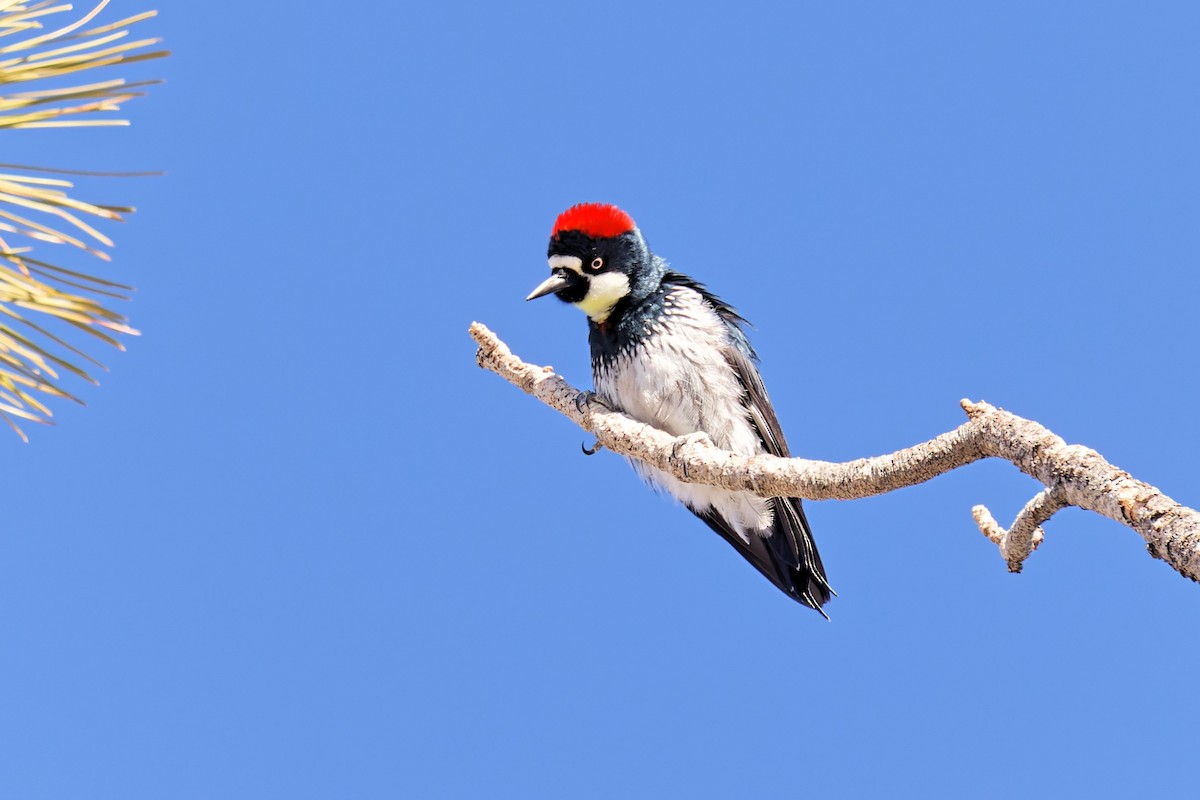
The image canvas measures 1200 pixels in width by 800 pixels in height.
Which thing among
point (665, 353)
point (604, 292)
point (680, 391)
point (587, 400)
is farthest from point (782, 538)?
point (604, 292)

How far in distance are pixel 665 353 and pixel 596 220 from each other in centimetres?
68

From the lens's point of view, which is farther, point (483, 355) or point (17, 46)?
point (483, 355)

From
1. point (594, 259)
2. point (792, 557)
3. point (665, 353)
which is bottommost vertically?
point (792, 557)

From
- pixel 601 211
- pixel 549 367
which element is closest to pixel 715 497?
pixel 549 367

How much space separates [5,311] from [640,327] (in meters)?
3.11

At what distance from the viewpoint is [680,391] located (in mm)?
4902

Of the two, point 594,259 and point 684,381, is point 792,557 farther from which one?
point 594,259

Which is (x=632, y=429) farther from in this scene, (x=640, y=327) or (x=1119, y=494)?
(x=1119, y=494)

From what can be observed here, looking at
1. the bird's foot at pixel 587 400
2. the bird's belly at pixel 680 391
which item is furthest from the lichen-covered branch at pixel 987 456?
the bird's belly at pixel 680 391

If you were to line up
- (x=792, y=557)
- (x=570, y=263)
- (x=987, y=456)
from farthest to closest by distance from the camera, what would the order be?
(x=792, y=557)
(x=570, y=263)
(x=987, y=456)

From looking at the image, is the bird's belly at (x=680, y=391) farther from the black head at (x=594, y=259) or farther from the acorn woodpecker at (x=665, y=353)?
the black head at (x=594, y=259)

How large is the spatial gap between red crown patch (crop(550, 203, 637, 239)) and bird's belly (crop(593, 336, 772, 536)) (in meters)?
0.54

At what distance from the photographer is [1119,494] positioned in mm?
2178

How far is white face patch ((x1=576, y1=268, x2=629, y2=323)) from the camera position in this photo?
16.1ft
